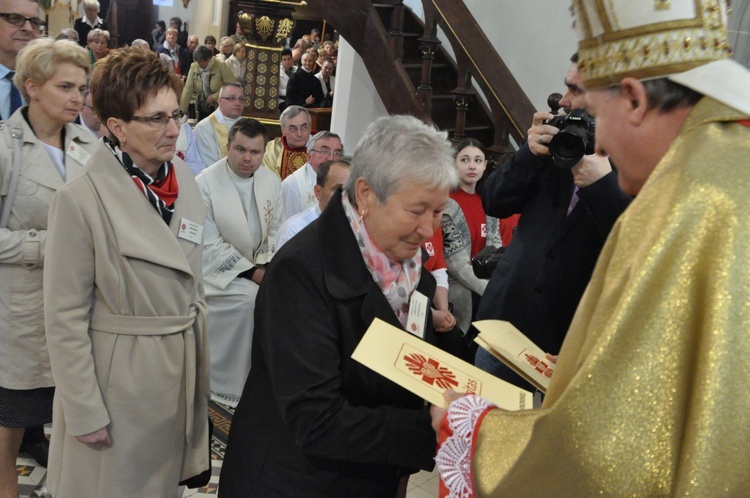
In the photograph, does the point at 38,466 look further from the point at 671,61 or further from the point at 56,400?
the point at 671,61

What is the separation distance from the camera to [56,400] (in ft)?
8.00

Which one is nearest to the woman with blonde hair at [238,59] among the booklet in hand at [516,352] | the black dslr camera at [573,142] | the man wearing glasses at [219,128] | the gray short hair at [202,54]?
the gray short hair at [202,54]

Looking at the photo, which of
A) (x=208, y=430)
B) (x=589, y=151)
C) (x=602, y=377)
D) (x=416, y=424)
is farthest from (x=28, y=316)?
(x=602, y=377)

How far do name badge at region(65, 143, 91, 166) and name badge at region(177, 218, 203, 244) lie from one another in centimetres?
83

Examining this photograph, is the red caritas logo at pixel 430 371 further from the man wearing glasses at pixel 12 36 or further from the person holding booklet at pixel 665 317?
the man wearing glasses at pixel 12 36

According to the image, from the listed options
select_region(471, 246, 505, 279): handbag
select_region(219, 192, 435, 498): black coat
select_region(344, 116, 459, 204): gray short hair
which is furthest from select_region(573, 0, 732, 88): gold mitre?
select_region(471, 246, 505, 279): handbag

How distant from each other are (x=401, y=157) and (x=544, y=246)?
3.48 feet

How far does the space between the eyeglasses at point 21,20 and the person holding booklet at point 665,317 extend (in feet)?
9.98

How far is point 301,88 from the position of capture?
495 inches

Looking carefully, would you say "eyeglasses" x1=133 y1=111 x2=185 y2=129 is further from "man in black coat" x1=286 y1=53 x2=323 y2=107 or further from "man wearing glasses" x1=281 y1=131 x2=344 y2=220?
"man in black coat" x1=286 y1=53 x2=323 y2=107

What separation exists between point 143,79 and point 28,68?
35.9 inches

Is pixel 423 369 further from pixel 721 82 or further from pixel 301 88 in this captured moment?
pixel 301 88

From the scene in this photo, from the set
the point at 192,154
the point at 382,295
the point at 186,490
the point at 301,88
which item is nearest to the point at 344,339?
the point at 382,295

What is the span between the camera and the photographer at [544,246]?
271 cm
